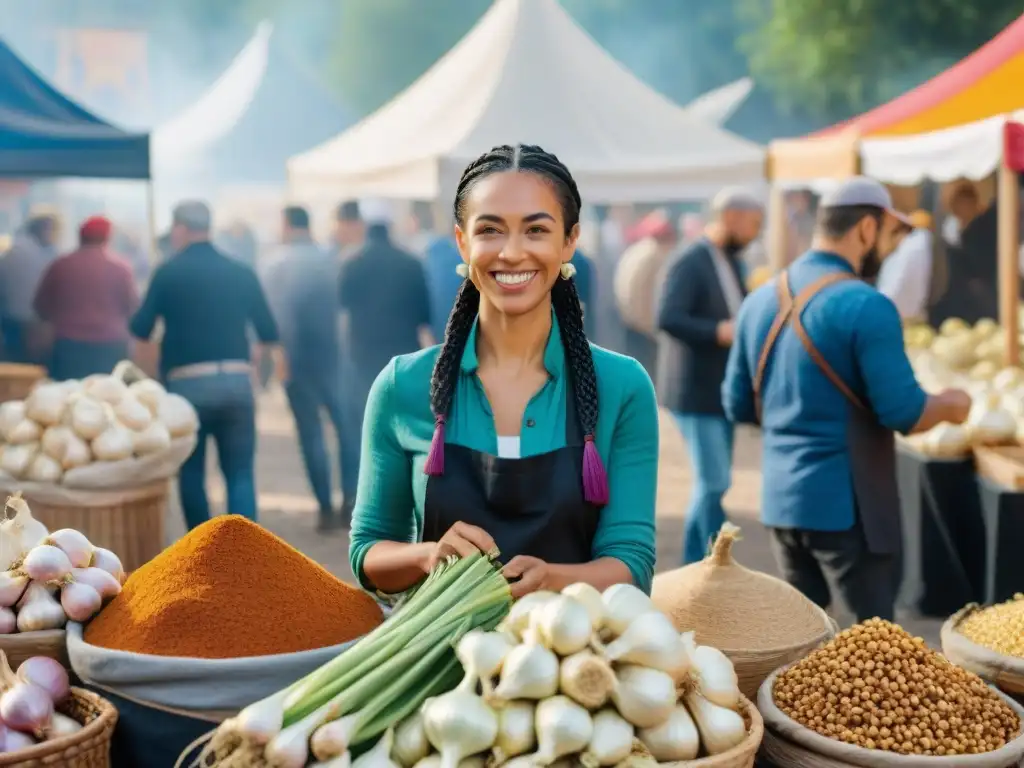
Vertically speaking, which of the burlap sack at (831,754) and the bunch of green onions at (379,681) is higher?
the bunch of green onions at (379,681)

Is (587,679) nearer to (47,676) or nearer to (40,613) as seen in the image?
(47,676)

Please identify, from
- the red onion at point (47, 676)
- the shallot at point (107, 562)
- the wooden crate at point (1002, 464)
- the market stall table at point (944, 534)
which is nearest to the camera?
the red onion at point (47, 676)

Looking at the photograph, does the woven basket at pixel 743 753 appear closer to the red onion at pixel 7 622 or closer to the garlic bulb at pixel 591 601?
the garlic bulb at pixel 591 601

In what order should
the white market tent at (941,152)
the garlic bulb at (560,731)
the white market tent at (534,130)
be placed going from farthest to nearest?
the white market tent at (534,130) < the white market tent at (941,152) < the garlic bulb at (560,731)

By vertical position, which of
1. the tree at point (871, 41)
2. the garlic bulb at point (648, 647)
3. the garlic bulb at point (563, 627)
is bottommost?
the garlic bulb at point (648, 647)

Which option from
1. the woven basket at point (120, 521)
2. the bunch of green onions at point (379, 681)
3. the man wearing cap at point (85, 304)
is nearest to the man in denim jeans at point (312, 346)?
the man wearing cap at point (85, 304)

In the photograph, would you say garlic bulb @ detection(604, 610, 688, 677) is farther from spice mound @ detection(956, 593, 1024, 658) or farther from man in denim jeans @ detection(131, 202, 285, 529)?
man in denim jeans @ detection(131, 202, 285, 529)

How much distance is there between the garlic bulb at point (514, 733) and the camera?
1.80m

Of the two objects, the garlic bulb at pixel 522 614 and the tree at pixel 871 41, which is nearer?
the garlic bulb at pixel 522 614

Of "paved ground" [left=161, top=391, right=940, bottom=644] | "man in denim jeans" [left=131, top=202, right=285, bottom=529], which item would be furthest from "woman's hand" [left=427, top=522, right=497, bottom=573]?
"man in denim jeans" [left=131, top=202, right=285, bottom=529]

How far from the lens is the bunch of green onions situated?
A: 183 centimetres

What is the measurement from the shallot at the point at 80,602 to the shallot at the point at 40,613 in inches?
1.6

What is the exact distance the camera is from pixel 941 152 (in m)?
6.83

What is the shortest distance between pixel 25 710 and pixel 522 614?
85cm
